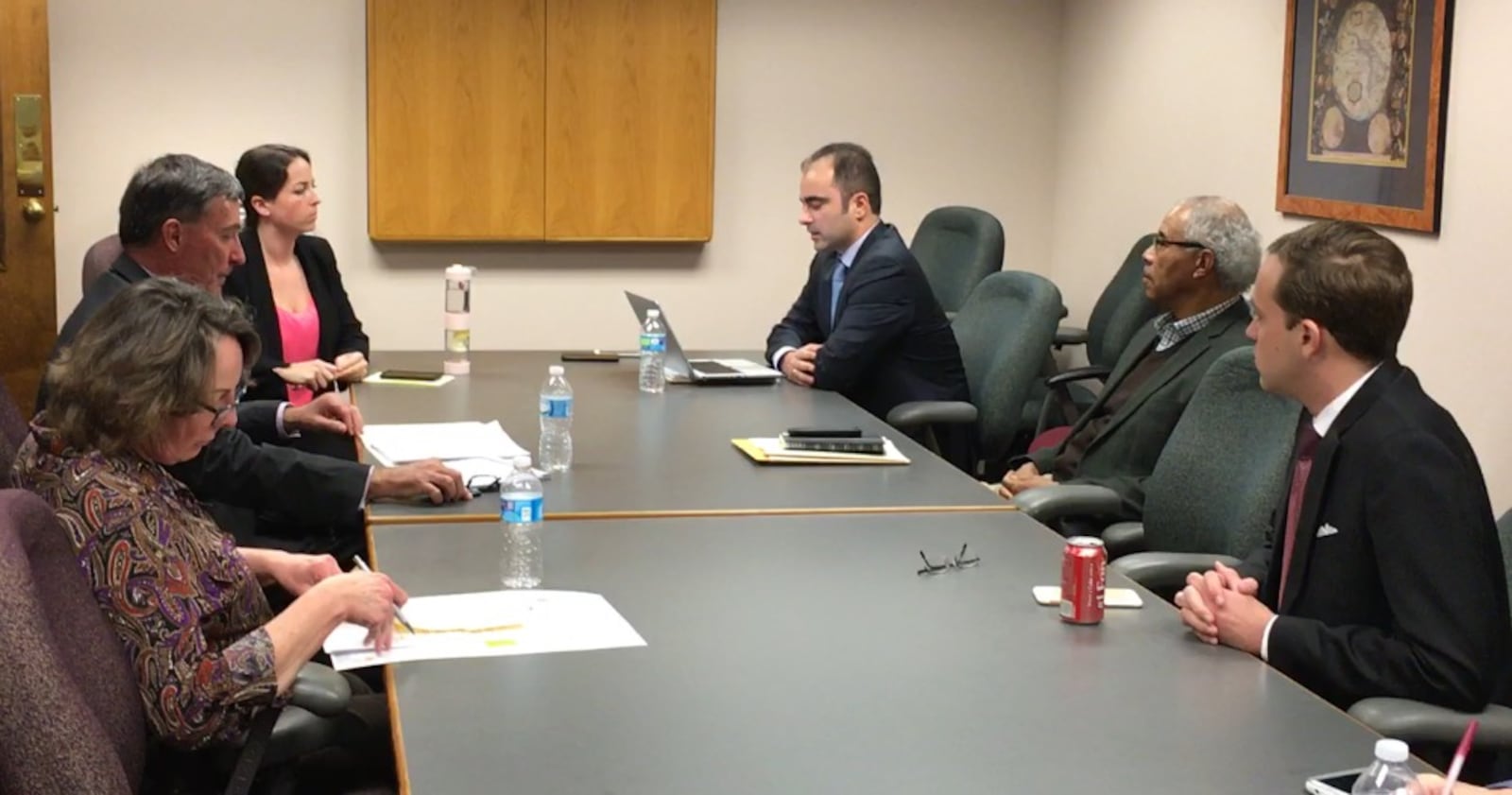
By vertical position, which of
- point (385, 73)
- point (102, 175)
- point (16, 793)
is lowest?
point (16, 793)

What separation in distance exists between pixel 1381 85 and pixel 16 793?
4238 millimetres

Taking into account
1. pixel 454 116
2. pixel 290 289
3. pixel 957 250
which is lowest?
pixel 290 289

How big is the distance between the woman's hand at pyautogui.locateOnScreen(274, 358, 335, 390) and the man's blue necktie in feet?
4.95

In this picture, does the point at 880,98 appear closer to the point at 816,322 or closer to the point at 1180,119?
the point at 1180,119

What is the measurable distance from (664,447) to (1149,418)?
3.58 feet

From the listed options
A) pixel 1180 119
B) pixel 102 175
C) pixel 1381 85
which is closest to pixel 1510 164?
pixel 1381 85

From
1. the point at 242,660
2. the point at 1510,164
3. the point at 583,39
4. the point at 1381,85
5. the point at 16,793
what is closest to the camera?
the point at 16,793

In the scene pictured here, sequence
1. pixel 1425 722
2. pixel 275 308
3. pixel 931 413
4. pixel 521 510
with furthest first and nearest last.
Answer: pixel 931 413
pixel 275 308
pixel 521 510
pixel 1425 722

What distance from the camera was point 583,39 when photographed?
6430 mm

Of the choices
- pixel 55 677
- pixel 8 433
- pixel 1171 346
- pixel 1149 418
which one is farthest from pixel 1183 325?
pixel 55 677

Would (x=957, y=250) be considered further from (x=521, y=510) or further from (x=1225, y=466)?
(x=521, y=510)

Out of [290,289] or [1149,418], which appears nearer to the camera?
[1149,418]

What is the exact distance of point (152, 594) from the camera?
209cm

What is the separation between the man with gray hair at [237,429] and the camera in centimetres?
306
